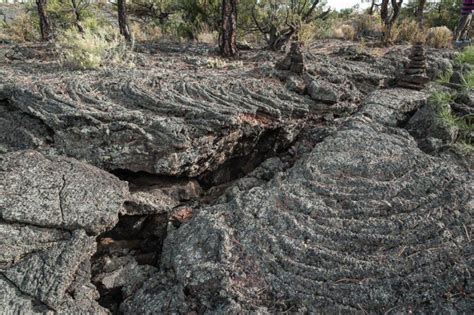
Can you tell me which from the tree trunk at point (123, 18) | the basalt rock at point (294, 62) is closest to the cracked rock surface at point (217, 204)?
the basalt rock at point (294, 62)

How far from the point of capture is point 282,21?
31.7ft

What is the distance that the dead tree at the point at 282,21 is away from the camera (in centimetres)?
889

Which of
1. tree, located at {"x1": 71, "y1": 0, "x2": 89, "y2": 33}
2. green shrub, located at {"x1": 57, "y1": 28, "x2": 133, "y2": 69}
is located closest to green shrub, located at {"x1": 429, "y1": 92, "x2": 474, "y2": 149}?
green shrub, located at {"x1": 57, "y1": 28, "x2": 133, "y2": 69}

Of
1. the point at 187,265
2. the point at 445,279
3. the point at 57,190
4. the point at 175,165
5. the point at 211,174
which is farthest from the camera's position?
the point at 211,174

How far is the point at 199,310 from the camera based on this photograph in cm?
267

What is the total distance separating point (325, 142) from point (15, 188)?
3041 millimetres

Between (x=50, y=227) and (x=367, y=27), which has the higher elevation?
(x=367, y=27)

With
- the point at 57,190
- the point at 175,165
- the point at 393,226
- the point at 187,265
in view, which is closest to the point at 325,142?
the point at 393,226

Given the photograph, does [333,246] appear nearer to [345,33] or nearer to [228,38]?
[228,38]

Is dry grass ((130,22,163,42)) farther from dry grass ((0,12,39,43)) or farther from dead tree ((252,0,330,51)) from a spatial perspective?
dead tree ((252,0,330,51))

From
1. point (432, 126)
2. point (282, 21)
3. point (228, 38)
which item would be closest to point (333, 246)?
point (432, 126)

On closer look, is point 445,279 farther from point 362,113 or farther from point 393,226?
point 362,113

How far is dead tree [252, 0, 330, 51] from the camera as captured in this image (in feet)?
29.2

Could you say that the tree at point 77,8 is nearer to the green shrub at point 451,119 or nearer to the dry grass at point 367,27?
the dry grass at point 367,27
